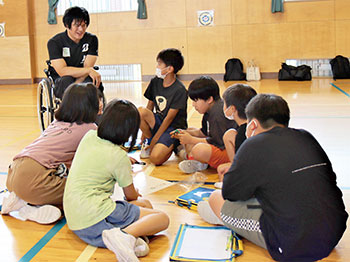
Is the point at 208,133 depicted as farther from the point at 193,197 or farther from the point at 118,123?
the point at 118,123

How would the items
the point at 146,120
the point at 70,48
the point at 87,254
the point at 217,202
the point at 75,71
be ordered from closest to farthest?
1. the point at 87,254
2. the point at 217,202
3. the point at 146,120
4. the point at 75,71
5. the point at 70,48

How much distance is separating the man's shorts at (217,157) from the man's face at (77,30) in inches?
64.3

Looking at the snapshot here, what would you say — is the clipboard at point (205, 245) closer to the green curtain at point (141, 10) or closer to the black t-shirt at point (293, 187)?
the black t-shirt at point (293, 187)

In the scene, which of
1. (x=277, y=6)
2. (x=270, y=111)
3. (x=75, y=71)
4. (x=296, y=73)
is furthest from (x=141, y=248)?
(x=277, y=6)

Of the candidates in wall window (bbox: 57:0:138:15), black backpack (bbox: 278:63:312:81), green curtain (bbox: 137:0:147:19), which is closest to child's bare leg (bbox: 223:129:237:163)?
black backpack (bbox: 278:63:312:81)

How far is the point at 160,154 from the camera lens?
312cm

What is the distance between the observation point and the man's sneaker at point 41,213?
7.23 ft

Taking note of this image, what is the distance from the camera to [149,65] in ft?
30.2

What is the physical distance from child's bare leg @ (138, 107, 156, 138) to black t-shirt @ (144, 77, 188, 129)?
0.09 metres

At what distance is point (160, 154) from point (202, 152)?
1.23 ft

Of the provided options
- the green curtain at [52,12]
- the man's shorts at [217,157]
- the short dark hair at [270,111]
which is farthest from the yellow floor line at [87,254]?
the green curtain at [52,12]

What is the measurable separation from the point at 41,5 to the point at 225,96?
8073mm

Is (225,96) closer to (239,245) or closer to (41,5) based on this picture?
(239,245)

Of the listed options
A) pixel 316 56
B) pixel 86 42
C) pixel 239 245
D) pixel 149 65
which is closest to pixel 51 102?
pixel 86 42
